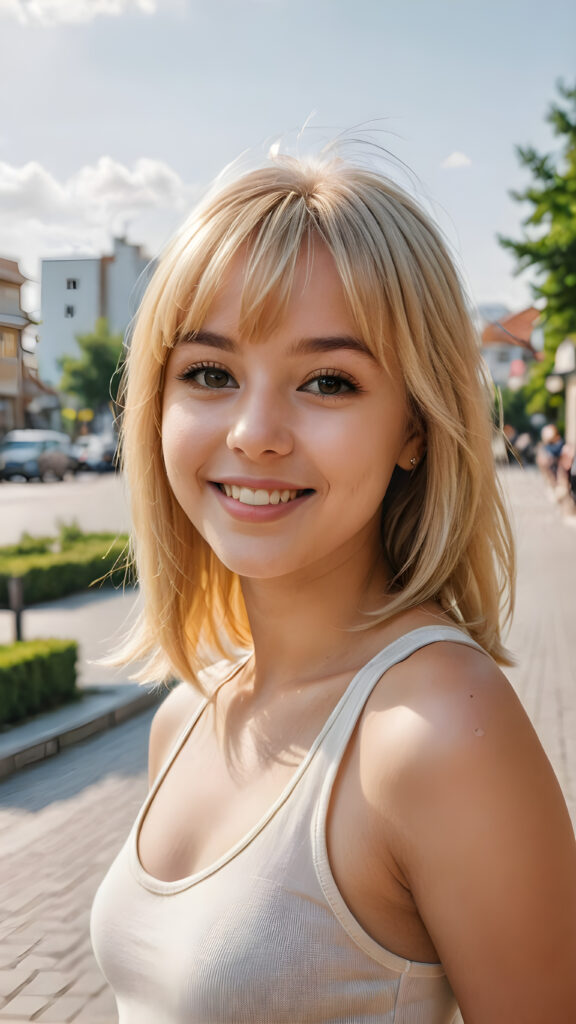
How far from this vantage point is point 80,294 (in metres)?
1.92

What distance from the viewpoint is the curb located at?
5.94ft

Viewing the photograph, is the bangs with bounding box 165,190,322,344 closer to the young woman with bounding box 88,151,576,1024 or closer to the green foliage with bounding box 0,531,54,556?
the young woman with bounding box 88,151,576,1024

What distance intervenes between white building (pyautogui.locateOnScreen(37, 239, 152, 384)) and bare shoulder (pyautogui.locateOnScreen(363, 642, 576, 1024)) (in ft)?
3.22

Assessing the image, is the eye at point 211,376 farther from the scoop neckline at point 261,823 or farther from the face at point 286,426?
the scoop neckline at point 261,823

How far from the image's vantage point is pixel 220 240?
1.33m

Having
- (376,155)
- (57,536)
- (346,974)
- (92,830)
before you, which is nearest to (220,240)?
(376,155)

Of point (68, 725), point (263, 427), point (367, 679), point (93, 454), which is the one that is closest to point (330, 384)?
point (263, 427)

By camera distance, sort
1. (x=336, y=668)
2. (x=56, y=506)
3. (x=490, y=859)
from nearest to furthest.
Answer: (x=490, y=859)
(x=336, y=668)
(x=56, y=506)

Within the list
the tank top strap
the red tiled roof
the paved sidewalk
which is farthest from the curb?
the red tiled roof

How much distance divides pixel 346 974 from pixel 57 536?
14.9 meters

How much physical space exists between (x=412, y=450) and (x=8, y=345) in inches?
30.5

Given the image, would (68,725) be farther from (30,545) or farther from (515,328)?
(30,545)

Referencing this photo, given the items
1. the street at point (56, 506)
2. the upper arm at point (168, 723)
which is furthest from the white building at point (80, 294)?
the street at point (56, 506)

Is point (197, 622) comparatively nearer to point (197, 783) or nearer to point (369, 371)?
point (197, 783)
